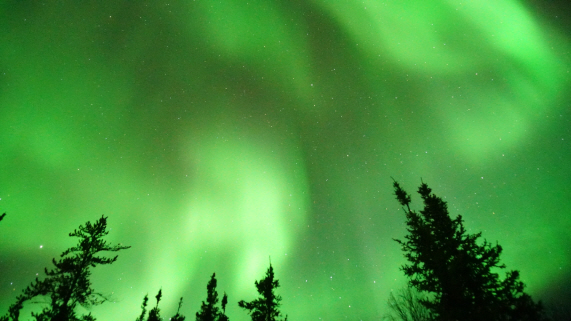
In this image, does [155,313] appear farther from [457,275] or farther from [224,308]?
[457,275]

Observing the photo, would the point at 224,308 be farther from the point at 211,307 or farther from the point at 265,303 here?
the point at 265,303

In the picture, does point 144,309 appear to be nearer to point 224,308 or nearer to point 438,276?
point 224,308

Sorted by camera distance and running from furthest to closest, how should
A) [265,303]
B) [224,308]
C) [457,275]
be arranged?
[224,308] → [265,303] → [457,275]

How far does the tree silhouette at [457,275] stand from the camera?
10778 mm

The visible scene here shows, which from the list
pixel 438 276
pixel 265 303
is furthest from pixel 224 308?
pixel 438 276

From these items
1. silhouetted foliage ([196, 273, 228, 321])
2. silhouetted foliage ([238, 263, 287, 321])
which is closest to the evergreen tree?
silhouetted foliage ([196, 273, 228, 321])

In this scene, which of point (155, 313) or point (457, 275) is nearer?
point (457, 275)

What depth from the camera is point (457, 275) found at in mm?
11852

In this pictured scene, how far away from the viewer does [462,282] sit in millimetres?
11820

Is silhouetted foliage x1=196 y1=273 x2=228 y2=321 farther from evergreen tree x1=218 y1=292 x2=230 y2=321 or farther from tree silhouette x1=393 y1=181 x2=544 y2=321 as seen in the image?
tree silhouette x1=393 y1=181 x2=544 y2=321

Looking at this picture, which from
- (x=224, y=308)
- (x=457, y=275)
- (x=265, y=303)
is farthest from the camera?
(x=224, y=308)

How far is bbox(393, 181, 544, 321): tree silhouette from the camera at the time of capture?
35.4 feet

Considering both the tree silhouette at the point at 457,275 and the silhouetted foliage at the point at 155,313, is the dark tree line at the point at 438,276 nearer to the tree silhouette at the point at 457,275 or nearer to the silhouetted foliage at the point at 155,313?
the tree silhouette at the point at 457,275

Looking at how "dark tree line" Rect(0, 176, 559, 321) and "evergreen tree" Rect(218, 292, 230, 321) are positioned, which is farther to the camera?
"evergreen tree" Rect(218, 292, 230, 321)
